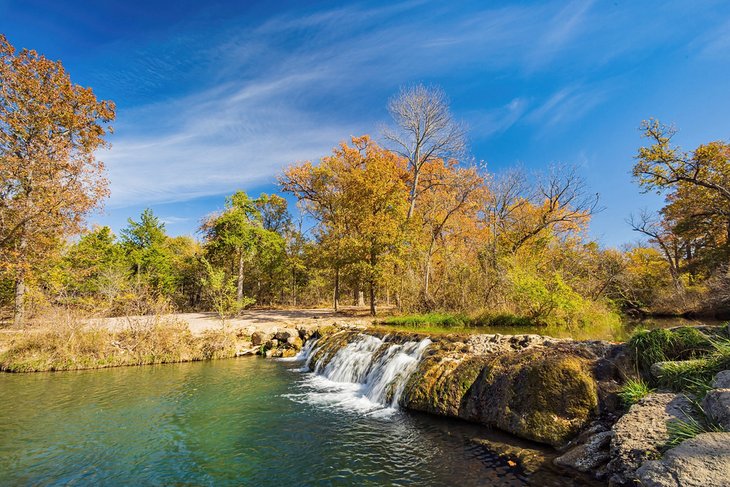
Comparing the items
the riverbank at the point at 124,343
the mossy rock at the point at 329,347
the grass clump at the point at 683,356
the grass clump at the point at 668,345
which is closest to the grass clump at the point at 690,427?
the grass clump at the point at 683,356

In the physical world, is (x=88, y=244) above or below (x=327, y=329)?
above

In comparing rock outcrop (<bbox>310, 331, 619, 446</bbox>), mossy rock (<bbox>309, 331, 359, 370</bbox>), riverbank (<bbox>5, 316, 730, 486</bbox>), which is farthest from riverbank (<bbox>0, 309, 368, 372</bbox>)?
rock outcrop (<bbox>310, 331, 619, 446</bbox>)

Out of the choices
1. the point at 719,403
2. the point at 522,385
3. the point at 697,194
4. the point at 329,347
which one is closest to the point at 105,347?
the point at 329,347

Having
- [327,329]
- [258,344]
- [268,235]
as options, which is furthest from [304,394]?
[268,235]

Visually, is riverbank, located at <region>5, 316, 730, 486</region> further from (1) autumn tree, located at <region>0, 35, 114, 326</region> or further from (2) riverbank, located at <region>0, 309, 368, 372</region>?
(1) autumn tree, located at <region>0, 35, 114, 326</region>

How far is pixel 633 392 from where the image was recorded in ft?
17.8

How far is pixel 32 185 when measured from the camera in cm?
1720

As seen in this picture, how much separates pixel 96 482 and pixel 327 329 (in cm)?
1156

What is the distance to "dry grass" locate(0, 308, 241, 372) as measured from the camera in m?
13.0

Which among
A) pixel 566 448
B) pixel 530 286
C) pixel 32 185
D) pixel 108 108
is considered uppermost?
pixel 108 108

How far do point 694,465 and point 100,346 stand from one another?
17.3 meters

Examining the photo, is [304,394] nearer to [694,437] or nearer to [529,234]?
[694,437]

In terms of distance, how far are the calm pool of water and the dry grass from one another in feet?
8.10

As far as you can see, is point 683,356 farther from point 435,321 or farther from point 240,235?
point 240,235
